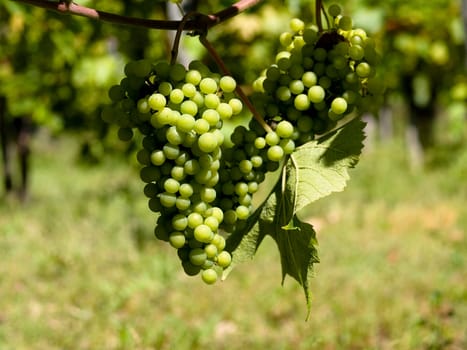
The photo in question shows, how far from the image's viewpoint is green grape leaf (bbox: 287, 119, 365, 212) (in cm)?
88

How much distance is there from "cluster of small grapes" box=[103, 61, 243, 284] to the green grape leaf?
11 centimetres

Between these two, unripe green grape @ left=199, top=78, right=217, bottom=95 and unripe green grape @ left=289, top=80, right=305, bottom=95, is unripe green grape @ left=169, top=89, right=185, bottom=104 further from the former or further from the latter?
unripe green grape @ left=289, top=80, right=305, bottom=95

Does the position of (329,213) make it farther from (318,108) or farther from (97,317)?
(318,108)

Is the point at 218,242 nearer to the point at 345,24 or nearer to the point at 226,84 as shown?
the point at 226,84

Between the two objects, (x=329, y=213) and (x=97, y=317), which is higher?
(x=97, y=317)

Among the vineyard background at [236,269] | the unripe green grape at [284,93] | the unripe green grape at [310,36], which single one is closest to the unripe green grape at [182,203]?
the unripe green grape at [284,93]

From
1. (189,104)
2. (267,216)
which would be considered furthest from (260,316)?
(189,104)

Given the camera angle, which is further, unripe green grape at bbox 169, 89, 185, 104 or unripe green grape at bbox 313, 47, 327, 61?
unripe green grape at bbox 313, 47, 327, 61

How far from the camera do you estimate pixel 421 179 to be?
7.14 meters

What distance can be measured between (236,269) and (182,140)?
313 centimetres

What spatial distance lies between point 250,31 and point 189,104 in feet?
13.3

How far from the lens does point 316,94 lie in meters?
0.92

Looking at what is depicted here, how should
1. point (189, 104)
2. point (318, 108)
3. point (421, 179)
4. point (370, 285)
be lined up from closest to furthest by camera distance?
point (189, 104) → point (318, 108) → point (370, 285) → point (421, 179)

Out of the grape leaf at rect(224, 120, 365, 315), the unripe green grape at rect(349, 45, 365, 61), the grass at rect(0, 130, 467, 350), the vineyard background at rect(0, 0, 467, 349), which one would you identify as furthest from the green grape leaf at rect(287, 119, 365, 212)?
the grass at rect(0, 130, 467, 350)
